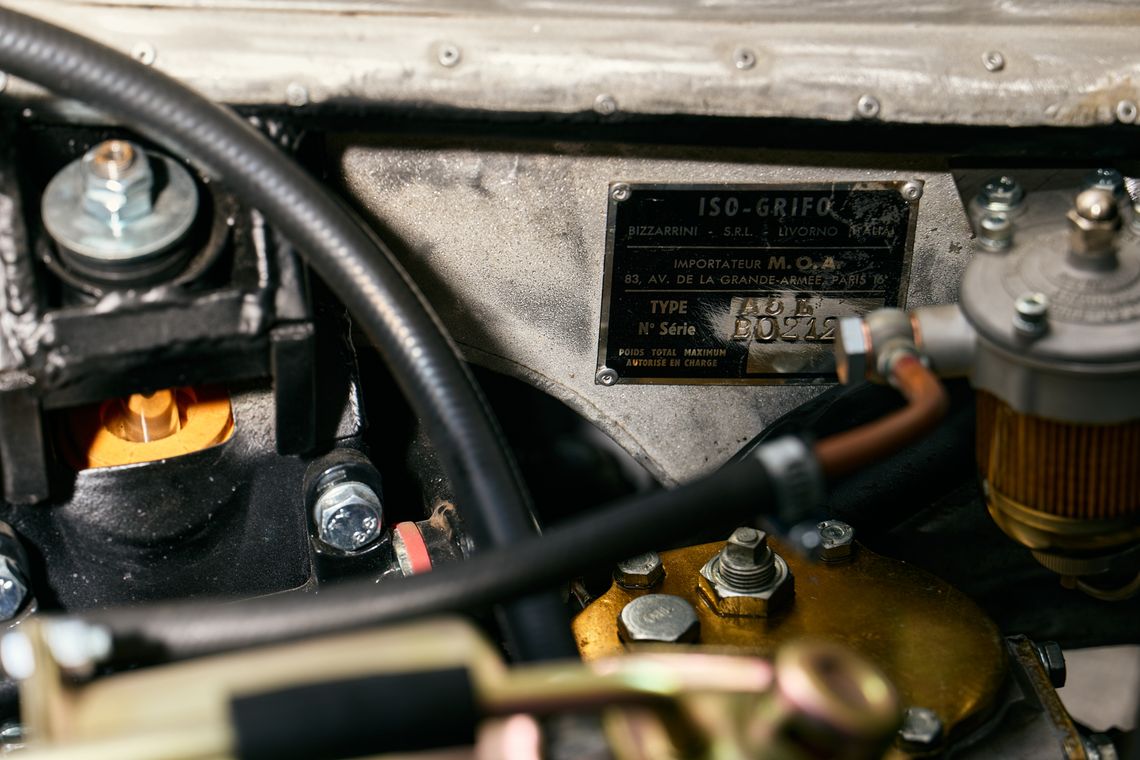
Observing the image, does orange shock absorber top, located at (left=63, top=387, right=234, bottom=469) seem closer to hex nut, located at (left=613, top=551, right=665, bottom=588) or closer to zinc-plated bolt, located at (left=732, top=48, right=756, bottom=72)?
hex nut, located at (left=613, top=551, right=665, bottom=588)

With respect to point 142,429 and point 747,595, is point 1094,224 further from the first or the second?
point 142,429

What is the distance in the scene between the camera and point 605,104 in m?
0.83

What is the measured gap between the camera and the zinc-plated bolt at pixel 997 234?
32.0 inches

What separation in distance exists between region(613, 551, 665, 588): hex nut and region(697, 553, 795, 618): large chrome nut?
0.04 metres

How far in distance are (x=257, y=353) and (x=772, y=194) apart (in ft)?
1.43

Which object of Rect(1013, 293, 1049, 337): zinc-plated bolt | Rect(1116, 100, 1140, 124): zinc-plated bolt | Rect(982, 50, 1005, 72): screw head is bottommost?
Rect(1013, 293, 1049, 337): zinc-plated bolt

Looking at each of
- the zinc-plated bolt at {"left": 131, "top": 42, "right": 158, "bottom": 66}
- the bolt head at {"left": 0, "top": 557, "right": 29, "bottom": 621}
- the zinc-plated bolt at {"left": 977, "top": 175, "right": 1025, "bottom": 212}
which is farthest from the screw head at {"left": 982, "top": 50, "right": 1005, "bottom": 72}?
the bolt head at {"left": 0, "top": 557, "right": 29, "bottom": 621}

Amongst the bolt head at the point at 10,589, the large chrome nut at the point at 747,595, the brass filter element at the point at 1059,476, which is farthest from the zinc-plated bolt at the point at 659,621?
the bolt head at the point at 10,589

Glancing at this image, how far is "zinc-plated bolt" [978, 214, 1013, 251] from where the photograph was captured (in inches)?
32.0

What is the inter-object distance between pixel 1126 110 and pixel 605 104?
385 millimetres

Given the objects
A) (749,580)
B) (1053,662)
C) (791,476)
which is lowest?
(1053,662)

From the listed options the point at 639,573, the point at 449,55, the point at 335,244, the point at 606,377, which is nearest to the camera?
the point at 335,244

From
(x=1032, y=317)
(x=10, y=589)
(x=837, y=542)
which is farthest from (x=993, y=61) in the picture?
(x=10, y=589)

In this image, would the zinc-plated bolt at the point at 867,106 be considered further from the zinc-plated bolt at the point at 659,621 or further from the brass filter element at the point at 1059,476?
the zinc-plated bolt at the point at 659,621
